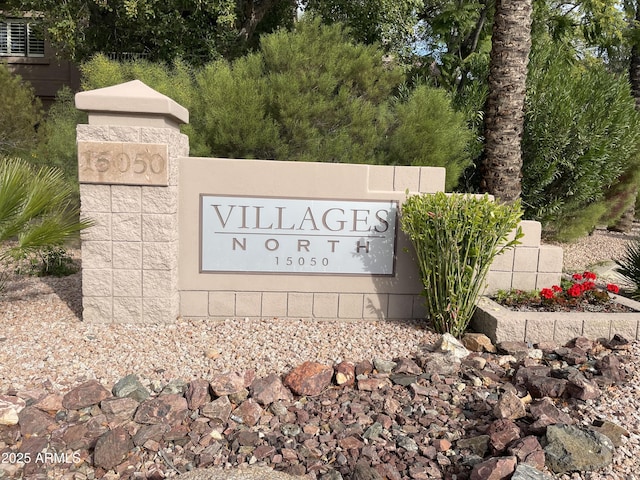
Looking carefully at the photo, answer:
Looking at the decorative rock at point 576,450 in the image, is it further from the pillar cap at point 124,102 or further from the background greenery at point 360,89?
the background greenery at point 360,89

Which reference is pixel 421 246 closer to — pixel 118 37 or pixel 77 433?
pixel 77 433

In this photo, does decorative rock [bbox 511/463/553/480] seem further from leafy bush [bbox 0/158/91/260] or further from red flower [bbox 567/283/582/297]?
leafy bush [bbox 0/158/91/260]

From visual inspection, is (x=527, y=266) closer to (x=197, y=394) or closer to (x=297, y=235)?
(x=297, y=235)

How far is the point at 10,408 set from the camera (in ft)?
10.3

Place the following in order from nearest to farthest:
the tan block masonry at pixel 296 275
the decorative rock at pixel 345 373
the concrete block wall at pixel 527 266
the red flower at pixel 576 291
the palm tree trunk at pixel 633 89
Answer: the decorative rock at pixel 345 373
the tan block masonry at pixel 296 275
the red flower at pixel 576 291
the concrete block wall at pixel 527 266
the palm tree trunk at pixel 633 89

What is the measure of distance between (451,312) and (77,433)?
10.2ft

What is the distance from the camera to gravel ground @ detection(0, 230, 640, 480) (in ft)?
11.7

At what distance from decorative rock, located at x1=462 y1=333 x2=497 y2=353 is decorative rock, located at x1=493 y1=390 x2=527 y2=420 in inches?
45.7

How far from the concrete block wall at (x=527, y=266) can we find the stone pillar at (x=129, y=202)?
322cm

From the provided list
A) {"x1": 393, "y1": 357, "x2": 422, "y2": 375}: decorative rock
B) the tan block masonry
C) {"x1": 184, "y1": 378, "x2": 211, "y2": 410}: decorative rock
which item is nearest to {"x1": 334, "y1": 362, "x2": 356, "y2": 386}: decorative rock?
{"x1": 393, "y1": 357, "x2": 422, "y2": 375}: decorative rock

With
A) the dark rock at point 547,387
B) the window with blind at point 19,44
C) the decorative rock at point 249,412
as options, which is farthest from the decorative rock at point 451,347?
the window with blind at point 19,44

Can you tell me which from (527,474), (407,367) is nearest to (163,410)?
(407,367)

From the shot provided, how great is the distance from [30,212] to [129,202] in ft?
2.55

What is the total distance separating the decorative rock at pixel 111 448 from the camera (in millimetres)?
2768
